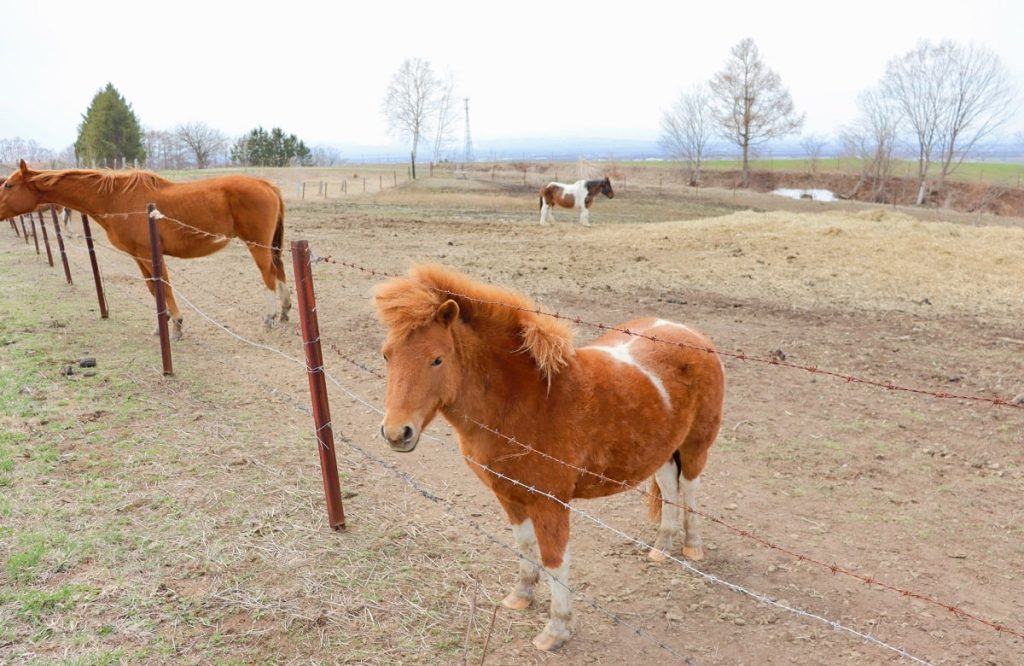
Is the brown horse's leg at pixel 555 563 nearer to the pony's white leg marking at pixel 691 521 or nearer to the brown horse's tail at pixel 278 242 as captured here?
the pony's white leg marking at pixel 691 521

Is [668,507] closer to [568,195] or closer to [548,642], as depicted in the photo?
[548,642]

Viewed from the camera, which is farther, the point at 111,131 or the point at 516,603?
the point at 111,131

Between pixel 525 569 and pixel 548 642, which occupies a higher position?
pixel 525 569

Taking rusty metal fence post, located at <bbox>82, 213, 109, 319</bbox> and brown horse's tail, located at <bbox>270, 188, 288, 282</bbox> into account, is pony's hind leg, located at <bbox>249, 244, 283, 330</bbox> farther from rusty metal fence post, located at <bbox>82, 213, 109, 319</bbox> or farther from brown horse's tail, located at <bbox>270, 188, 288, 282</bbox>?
rusty metal fence post, located at <bbox>82, 213, 109, 319</bbox>

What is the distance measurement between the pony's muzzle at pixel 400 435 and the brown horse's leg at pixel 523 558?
0.69m

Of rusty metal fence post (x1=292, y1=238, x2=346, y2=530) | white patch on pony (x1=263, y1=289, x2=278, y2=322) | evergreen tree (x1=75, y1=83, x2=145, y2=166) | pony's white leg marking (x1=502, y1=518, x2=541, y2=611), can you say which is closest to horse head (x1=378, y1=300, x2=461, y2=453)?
pony's white leg marking (x1=502, y1=518, x2=541, y2=611)

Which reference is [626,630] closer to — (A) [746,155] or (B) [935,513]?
(B) [935,513]

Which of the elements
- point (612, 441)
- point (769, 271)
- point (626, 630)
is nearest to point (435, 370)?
point (612, 441)

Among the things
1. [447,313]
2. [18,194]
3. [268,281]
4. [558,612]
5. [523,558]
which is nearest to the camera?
[447,313]

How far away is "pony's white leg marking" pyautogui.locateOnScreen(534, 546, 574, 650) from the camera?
3.01 metres

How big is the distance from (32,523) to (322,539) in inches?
66.7

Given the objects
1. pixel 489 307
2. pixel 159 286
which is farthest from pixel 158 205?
pixel 489 307

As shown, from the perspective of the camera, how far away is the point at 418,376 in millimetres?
2688

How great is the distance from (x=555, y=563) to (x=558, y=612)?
253 mm
